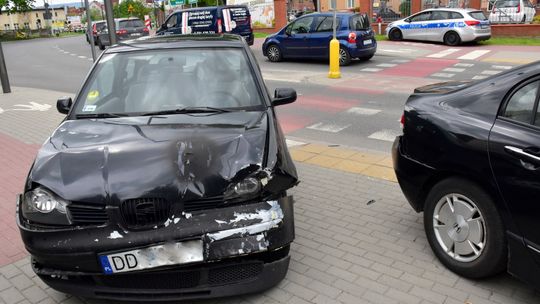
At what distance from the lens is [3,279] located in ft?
12.4

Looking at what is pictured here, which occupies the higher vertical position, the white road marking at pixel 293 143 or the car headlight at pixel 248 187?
the car headlight at pixel 248 187

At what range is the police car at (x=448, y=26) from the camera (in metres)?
21.0

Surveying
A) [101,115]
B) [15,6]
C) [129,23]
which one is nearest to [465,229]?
[101,115]

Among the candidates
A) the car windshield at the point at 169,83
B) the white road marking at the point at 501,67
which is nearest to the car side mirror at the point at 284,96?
the car windshield at the point at 169,83

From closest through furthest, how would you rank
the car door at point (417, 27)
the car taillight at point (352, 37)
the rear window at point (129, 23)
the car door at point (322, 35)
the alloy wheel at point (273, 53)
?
1. the car taillight at point (352, 37)
2. the car door at point (322, 35)
3. the alloy wheel at point (273, 53)
4. the car door at point (417, 27)
5. the rear window at point (129, 23)

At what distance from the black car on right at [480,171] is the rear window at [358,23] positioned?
514 inches

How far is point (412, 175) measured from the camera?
12.9 feet

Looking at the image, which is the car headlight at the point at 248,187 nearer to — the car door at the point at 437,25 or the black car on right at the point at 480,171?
the black car on right at the point at 480,171

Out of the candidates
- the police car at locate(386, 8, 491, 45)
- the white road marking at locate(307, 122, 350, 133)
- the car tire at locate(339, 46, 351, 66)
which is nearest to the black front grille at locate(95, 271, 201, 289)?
the white road marking at locate(307, 122, 350, 133)

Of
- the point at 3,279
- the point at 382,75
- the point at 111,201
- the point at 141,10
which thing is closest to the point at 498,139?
the point at 111,201

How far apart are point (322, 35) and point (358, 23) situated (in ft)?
4.11

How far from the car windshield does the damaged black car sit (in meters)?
0.57

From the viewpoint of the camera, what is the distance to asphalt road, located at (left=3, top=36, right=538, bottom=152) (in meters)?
8.56

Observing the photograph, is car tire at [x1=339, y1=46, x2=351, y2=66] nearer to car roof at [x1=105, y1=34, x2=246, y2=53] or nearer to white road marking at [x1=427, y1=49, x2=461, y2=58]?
white road marking at [x1=427, y1=49, x2=461, y2=58]
